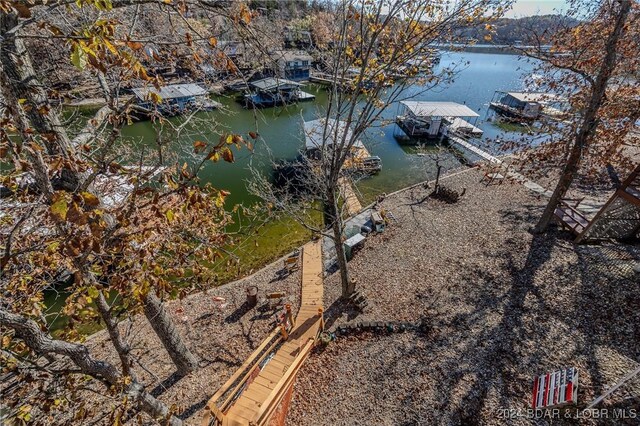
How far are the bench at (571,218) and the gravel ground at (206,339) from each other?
10.2 meters

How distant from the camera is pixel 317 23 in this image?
657cm

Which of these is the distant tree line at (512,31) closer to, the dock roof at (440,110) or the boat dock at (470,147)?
the boat dock at (470,147)

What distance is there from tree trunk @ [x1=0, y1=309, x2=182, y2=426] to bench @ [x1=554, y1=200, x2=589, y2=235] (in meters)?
13.0

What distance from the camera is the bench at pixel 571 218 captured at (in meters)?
9.97

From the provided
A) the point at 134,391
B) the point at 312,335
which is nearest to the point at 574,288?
the point at 312,335

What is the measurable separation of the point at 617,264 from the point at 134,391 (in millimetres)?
12381

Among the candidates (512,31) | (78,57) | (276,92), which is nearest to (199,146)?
(78,57)

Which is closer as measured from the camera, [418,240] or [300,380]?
[300,380]

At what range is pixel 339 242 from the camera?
27.7 ft

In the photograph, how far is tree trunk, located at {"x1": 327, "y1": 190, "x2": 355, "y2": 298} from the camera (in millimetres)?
7754

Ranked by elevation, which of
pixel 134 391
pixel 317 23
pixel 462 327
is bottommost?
pixel 462 327

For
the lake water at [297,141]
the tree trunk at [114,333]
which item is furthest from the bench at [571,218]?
the tree trunk at [114,333]

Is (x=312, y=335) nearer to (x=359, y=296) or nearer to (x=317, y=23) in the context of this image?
(x=359, y=296)

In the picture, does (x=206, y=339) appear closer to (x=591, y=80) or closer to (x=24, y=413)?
(x=24, y=413)
